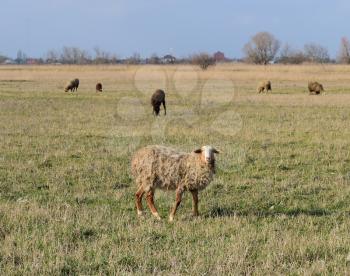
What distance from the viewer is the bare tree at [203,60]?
292 feet

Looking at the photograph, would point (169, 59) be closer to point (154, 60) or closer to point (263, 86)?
point (154, 60)

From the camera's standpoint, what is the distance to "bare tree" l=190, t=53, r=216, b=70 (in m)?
89.0

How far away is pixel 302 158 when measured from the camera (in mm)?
13445

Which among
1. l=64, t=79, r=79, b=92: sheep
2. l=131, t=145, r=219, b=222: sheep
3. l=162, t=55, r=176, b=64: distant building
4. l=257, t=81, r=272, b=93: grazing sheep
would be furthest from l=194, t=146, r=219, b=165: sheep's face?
l=162, t=55, r=176, b=64: distant building

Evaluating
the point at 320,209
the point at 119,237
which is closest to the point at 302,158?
the point at 320,209

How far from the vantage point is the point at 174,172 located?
8320 millimetres

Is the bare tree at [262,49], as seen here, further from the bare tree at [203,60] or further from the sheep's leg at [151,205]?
the sheep's leg at [151,205]

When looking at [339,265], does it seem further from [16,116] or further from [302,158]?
[16,116]

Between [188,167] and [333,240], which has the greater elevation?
[188,167]

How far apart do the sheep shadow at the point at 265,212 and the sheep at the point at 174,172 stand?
46 cm

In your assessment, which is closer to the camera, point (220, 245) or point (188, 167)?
point (220, 245)

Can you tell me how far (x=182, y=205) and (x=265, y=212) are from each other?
4.66ft

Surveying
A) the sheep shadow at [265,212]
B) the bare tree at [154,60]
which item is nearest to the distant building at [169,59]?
the bare tree at [154,60]

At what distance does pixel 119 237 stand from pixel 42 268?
4.77 ft
